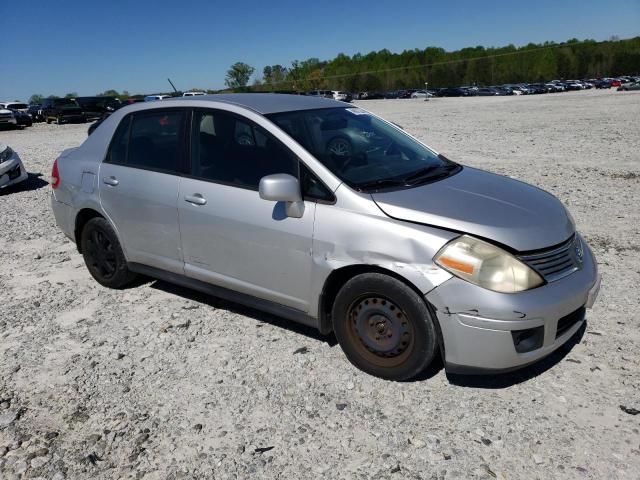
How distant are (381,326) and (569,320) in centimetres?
111

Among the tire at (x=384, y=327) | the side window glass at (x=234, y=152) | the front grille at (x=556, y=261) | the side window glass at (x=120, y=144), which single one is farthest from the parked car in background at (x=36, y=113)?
the front grille at (x=556, y=261)

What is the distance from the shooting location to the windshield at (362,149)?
362 cm

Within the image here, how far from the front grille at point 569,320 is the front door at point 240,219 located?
60.6 inches

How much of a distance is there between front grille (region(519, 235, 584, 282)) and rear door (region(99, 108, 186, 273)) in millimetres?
2603

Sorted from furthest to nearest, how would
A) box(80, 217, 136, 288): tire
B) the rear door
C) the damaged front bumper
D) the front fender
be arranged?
box(80, 217, 136, 288): tire < the rear door < the front fender < the damaged front bumper

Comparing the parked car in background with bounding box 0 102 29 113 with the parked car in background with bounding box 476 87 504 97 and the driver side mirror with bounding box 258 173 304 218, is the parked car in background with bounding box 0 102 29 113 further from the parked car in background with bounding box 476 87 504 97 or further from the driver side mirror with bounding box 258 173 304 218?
the parked car in background with bounding box 476 87 504 97

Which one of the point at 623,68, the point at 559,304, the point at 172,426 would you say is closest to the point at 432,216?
the point at 559,304

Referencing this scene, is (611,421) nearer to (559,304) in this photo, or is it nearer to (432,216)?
(559,304)

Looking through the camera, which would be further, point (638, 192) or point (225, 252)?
point (638, 192)

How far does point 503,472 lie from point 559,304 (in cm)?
98

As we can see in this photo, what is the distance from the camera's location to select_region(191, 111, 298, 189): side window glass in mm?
3738

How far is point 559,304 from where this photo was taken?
9.98 ft

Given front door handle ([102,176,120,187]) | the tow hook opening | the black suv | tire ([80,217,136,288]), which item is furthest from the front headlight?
the black suv

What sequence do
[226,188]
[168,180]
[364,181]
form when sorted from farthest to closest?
[168,180] < [226,188] < [364,181]
